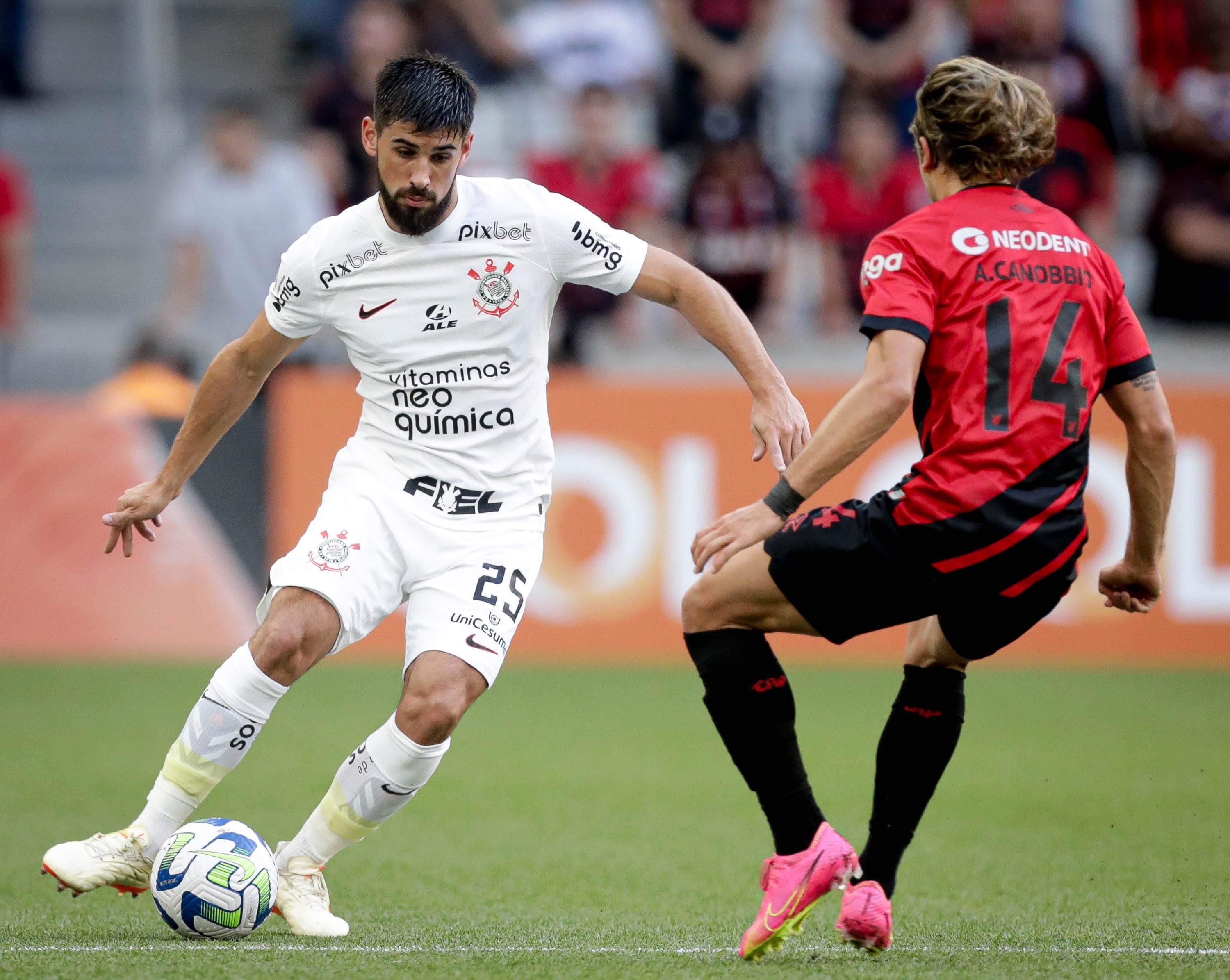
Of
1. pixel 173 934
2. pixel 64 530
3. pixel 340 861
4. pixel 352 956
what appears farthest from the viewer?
pixel 64 530

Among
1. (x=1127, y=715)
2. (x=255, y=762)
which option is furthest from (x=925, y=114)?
(x=1127, y=715)

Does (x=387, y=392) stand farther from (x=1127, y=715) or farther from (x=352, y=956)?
(x=1127, y=715)

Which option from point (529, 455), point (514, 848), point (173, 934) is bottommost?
point (514, 848)

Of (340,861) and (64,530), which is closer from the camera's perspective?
(340,861)

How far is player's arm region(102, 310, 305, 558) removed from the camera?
4.90 meters

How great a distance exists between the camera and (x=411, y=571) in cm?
479

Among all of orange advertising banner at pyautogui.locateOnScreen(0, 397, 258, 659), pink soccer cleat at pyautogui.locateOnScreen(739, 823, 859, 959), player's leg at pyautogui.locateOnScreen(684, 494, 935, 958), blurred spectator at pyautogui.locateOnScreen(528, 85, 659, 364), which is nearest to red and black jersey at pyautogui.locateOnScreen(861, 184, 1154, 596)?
player's leg at pyautogui.locateOnScreen(684, 494, 935, 958)

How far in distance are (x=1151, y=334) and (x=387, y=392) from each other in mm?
9775

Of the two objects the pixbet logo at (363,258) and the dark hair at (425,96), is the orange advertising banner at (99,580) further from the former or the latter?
the dark hair at (425,96)

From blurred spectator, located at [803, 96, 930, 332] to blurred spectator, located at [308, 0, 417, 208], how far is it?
3.40 metres

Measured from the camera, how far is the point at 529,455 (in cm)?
498

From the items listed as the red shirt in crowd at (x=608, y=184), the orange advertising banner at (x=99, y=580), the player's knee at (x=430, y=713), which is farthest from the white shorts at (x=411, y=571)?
the red shirt in crowd at (x=608, y=184)

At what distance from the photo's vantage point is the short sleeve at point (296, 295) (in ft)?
15.7

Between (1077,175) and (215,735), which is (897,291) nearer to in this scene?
(215,735)
